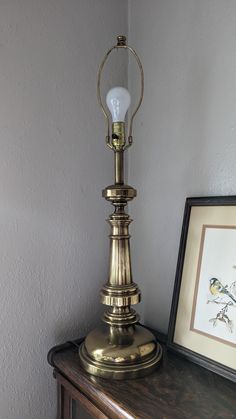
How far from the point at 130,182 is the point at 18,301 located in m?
0.45

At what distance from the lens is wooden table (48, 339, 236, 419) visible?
0.52 metres

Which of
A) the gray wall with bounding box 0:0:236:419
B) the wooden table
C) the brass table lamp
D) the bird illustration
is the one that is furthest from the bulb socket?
the wooden table

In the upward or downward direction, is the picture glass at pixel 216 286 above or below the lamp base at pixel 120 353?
above

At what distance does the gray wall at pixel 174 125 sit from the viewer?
0.69 meters

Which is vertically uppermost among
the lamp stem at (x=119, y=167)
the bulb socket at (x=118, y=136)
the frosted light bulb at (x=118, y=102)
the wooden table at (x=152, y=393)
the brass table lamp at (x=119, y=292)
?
the frosted light bulb at (x=118, y=102)

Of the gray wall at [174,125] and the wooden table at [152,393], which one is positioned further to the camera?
the gray wall at [174,125]

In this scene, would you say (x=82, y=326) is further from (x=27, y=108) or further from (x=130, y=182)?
(x=27, y=108)

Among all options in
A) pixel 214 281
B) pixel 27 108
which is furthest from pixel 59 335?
pixel 27 108

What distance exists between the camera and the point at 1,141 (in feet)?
2.28

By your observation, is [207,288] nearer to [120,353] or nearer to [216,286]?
[216,286]

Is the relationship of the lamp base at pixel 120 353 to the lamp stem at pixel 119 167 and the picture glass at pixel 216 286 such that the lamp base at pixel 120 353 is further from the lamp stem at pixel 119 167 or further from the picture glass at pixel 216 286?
the lamp stem at pixel 119 167

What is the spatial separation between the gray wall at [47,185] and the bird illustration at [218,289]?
1.10 feet

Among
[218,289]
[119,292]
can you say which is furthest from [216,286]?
[119,292]

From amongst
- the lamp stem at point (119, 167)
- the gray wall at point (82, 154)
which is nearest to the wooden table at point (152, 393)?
the gray wall at point (82, 154)
